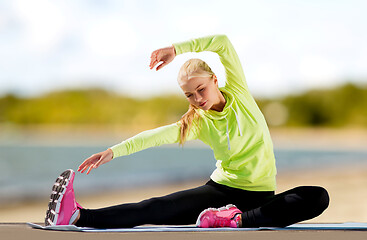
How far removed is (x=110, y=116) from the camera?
305ft

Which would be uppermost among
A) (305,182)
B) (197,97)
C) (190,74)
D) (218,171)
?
(190,74)

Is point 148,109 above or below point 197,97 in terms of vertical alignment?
above

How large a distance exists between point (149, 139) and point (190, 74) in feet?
1.54

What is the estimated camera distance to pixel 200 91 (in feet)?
10.0

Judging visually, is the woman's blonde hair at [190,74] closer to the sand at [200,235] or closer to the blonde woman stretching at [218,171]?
the blonde woman stretching at [218,171]

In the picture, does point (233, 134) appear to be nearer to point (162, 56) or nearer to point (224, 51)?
point (224, 51)

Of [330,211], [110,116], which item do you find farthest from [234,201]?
[110,116]

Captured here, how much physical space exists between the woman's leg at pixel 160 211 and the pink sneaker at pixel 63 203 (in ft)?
0.26

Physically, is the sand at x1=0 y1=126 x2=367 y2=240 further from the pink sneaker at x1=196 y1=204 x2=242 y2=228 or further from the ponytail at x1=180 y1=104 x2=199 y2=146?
the ponytail at x1=180 y1=104 x2=199 y2=146

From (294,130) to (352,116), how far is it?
1069 centimetres

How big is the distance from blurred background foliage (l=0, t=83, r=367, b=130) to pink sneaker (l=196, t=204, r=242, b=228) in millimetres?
70752

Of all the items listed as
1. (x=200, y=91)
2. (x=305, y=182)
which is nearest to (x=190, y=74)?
(x=200, y=91)

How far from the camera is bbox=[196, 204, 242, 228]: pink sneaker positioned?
316 centimetres

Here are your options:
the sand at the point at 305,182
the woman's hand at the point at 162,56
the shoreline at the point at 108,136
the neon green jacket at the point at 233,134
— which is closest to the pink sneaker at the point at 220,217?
the neon green jacket at the point at 233,134
